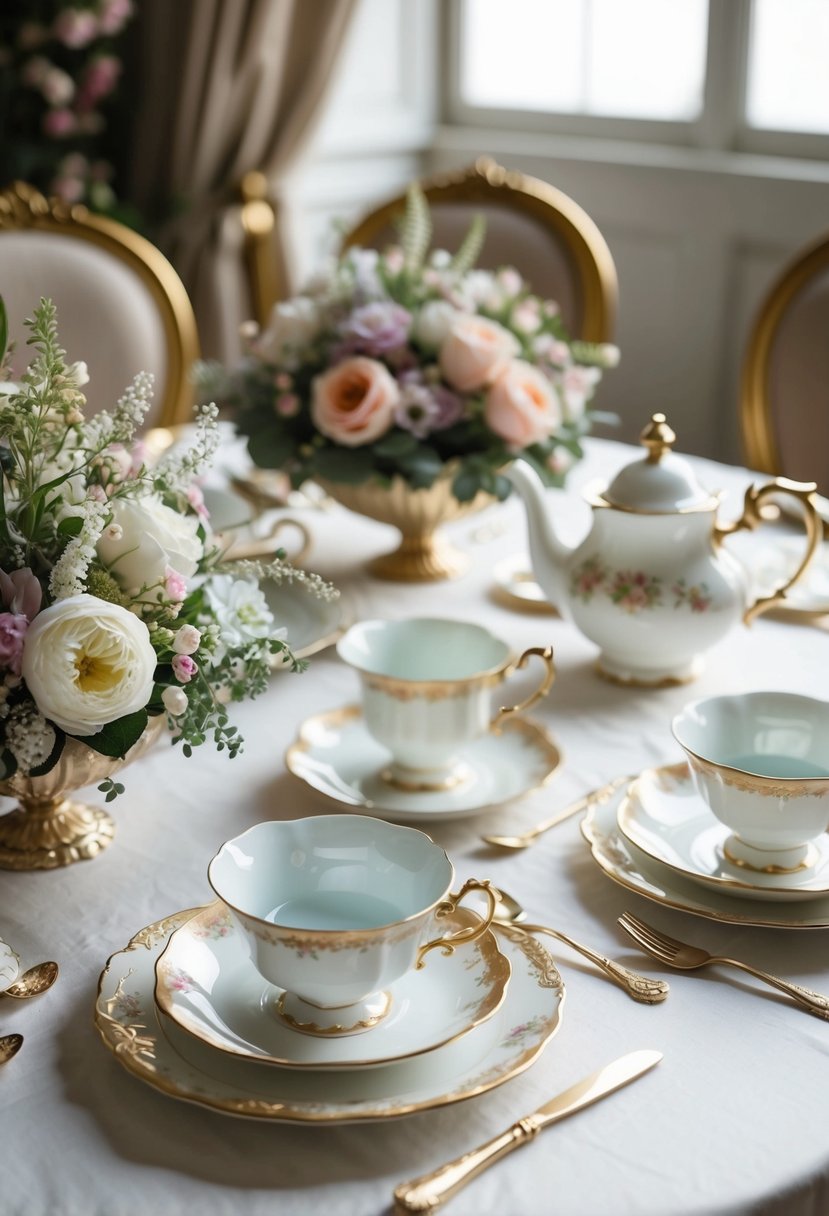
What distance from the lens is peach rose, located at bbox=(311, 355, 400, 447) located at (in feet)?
4.29

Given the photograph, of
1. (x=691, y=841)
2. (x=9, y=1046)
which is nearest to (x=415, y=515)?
(x=691, y=841)

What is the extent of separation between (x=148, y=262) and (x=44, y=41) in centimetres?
107

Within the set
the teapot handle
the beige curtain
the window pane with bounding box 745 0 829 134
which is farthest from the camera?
the beige curtain

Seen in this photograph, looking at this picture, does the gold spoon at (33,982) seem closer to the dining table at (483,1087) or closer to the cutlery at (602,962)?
the dining table at (483,1087)

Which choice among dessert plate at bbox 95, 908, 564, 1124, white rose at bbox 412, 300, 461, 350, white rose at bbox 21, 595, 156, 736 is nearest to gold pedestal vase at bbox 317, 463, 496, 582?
white rose at bbox 412, 300, 461, 350

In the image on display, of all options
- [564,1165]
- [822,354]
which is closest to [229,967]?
[564,1165]

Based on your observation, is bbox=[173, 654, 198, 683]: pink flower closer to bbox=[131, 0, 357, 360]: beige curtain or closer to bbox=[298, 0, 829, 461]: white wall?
bbox=[298, 0, 829, 461]: white wall

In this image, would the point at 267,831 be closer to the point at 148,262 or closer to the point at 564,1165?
the point at 564,1165

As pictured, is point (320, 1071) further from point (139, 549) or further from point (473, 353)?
point (473, 353)

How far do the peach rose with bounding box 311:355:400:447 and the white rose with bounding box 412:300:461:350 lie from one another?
52 millimetres

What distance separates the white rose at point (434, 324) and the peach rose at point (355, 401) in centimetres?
5

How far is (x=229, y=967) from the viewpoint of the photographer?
2.49 feet

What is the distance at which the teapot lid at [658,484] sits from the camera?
3.78 feet

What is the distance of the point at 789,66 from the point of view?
104 inches
